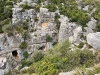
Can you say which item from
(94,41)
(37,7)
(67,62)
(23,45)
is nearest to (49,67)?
(67,62)

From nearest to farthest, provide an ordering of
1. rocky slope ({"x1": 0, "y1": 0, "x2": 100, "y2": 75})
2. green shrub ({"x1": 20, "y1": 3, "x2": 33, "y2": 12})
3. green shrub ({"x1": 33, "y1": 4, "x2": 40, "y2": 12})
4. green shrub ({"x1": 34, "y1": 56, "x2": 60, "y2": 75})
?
green shrub ({"x1": 34, "y1": 56, "x2": 60, "y2": 75}) < rocky slope ({"x1": 0, "y1": 0, "x2": 100, "y2": 75}) < green shrub ({"x1": 33, "y1": 4, "x2": 40, "y2": 12}) < green shrub ({"x1": 20, "y1": 3, "x2": 33, "y2": 12})

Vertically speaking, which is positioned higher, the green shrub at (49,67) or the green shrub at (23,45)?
the green shrub at (49,67)

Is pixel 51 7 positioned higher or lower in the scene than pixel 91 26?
higher

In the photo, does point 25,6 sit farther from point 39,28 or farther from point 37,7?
point 39,28

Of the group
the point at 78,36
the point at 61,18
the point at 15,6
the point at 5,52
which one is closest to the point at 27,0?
the point at 15,6

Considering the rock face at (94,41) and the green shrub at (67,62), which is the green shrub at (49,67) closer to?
the green shrub at (67,62)

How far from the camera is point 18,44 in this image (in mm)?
36188

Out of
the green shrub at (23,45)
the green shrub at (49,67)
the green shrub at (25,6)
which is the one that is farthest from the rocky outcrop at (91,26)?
the green shrub at (49,67)

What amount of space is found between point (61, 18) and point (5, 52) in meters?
12.1

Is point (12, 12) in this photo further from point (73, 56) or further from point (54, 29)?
point (73, 56)

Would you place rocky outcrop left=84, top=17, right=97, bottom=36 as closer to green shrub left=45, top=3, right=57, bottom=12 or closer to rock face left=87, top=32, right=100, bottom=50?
green shrub left=45, top=3, right=57, bottom=12

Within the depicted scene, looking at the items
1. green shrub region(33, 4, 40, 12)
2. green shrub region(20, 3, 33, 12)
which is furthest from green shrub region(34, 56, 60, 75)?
green shrub region(20, 3, 33, 12)

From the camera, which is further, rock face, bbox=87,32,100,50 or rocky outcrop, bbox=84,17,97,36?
rocky outcrop, bbox=84,17,97,36

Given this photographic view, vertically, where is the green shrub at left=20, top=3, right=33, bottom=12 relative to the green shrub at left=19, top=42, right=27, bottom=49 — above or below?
above
